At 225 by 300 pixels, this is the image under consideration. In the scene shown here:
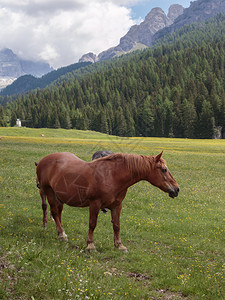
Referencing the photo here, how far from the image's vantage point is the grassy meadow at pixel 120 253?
18.1ft

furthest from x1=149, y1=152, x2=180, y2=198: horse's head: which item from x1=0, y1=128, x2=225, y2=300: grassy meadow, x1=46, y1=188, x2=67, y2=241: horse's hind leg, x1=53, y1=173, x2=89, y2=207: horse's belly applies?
x1=46, y1=188, x2=67, y2=241: horse's hind leg

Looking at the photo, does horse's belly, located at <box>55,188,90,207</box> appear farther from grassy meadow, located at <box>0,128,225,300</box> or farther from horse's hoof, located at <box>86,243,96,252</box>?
grassy meadow, located at <box>0,128,225,300</box>

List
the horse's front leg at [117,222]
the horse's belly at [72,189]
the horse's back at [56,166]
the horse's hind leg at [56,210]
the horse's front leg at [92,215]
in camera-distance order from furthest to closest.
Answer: the horse's hind leg at [56,210]
the horse's back at [56,166]
the horse's front leg at [117,222]
the horse's belly at [72,189]
the horse's front leg at [92,215]

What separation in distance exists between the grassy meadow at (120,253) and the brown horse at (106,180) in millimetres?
811

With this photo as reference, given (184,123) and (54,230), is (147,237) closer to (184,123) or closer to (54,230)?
(54,230)

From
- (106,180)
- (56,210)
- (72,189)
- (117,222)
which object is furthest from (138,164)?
(56,210)

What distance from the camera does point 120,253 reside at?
27.1ft

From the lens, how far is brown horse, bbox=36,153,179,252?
7.89 metres

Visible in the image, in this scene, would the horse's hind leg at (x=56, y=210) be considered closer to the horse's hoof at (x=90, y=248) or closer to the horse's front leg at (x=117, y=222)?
the horse's hoof at (x=90, y=248)

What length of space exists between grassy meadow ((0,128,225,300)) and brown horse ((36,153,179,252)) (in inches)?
31.9

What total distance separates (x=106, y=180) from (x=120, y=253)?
2629 mm

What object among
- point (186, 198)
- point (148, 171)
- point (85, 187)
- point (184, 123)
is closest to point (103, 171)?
point (85, 187)

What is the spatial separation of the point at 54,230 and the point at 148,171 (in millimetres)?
4742

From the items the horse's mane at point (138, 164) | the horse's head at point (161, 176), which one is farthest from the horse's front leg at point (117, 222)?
the horse's head at point (161, 176)
